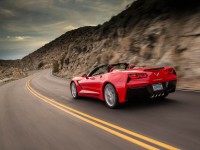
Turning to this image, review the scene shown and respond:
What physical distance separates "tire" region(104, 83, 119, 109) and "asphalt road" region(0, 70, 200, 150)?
0.16m

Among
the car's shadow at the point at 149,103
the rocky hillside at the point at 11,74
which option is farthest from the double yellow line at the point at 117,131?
the rocky hillside at the point at 11,74

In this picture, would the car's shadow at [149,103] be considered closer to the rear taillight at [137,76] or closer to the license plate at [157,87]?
the license plate at [157,87]

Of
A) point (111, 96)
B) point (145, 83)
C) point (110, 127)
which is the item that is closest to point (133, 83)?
point (145, 83)

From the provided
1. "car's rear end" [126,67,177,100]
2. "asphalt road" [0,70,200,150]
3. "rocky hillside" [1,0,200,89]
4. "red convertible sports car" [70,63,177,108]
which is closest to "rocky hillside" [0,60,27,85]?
"rocky hillside" [1,0,200,89]

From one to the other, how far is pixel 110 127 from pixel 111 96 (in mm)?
1801

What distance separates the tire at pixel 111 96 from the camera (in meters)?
6.90

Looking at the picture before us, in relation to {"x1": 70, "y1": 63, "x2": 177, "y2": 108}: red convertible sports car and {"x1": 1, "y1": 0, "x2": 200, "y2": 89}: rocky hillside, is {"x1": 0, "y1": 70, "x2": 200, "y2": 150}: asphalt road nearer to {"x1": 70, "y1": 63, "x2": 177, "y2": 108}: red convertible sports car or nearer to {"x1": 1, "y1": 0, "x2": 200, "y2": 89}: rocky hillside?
{"x1": 70, "y1": 63, "x2": 177, "y2": 108}: red convertible sports car

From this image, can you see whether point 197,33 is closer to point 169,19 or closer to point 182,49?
point 182,49

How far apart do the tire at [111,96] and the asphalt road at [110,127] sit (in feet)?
0.54

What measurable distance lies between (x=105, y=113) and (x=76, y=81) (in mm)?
3155

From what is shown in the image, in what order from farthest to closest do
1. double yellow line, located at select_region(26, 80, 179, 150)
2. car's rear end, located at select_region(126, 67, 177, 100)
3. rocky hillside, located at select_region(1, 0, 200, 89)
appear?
rocky hillside, located at select_region(1, 0, 200, 89) → car's rear end, located at select_region(126, 67, 177, 100) → double yellow line, located at select_region(26, 80, 179, 150)

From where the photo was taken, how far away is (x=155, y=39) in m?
15.5

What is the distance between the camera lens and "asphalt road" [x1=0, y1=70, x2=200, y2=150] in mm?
4293

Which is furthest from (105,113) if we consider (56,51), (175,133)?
(56,51)
